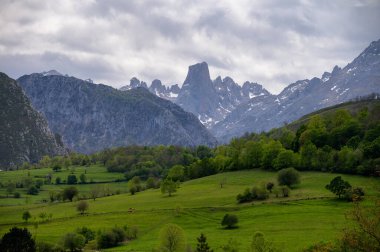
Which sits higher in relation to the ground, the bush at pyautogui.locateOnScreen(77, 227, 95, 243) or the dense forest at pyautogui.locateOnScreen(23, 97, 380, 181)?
the dense forest at pyautogui.locateOnScreen(23, 97, 380, 181)

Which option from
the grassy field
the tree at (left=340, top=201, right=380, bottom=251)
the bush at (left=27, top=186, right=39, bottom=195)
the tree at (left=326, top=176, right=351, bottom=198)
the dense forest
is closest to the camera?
the tree at (left=340, top=201, right=380, bottom=251)

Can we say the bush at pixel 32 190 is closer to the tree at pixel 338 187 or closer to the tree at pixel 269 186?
the tree at pixel 269 186

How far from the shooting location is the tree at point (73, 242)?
93875 millimetres

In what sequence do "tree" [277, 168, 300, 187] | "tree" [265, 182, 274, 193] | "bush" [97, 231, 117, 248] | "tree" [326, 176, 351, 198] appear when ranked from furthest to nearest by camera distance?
"tree" [277, 168, 300, 187]
"tree" [265, 182, 274, 193]
"tree" [326, 176, 351, 198]
"bush" [97, 231, 117, 248]

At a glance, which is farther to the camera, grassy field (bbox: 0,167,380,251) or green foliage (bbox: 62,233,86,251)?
green foliage (bbox: 62,233,86,251)

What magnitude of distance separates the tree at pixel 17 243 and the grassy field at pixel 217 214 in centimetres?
1509

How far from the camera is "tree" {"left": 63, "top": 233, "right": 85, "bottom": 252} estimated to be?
93.9 m

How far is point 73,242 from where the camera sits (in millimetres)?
94062

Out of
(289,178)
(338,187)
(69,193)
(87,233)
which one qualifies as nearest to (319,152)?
(289,178)

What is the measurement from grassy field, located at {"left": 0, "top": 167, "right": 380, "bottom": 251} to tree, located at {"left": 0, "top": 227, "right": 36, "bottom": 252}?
15091mm

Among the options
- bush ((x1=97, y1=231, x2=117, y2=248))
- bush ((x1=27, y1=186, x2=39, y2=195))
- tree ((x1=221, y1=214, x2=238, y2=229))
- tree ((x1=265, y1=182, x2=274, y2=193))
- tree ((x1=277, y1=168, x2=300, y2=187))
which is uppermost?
bush ((x1=27, y1=186, x2=39, y2=195))

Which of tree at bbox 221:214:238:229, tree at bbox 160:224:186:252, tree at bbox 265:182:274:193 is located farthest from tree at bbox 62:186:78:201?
tree at bbox 160:224:186:252

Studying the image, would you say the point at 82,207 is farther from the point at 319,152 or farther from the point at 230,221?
the point at 319,152

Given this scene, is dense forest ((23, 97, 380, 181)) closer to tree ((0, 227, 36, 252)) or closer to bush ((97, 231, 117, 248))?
bush ((97, 231, 117, 248))
